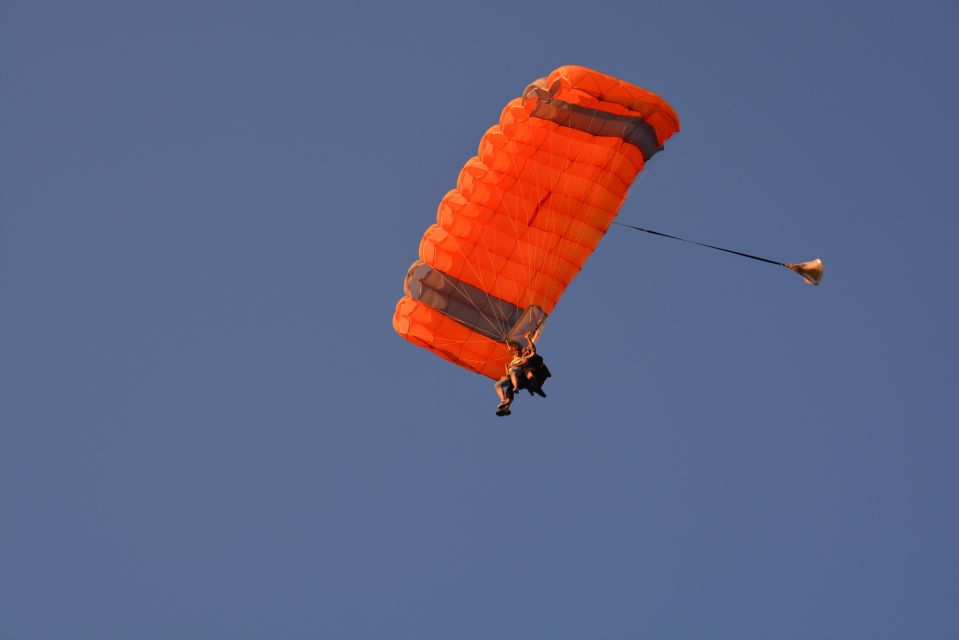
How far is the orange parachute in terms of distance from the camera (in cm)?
2133

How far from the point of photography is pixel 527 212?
21.8 meters

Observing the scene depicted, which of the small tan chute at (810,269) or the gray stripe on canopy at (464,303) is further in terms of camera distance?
the gray stripe on canopy at (464,303)

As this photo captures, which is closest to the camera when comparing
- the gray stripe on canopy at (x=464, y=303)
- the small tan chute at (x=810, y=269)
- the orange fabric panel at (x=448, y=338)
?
the small tan chute at (x=810, y=269)

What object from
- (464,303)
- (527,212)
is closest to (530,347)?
(464,303)

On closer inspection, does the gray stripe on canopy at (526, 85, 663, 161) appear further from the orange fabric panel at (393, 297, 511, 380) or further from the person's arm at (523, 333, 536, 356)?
the orange fabric panel at (393, 297, 511, 380)

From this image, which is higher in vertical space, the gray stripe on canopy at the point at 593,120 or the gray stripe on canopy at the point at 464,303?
the gray stripe on canopy at the point at 593,120

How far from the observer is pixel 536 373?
20703 mm

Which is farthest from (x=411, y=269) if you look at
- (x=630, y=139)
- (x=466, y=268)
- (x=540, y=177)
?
(x=630, y=139)

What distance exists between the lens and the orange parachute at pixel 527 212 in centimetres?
2133

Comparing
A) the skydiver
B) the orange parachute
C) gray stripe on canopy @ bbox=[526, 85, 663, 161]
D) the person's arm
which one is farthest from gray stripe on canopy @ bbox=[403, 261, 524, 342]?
gray stripe on canopy @ bbox=[526, 85, 663, 161]

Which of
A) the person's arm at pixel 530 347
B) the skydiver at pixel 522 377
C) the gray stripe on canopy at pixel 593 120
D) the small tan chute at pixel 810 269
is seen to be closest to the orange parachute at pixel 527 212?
the gray stripe on canopy at pixel 593 120

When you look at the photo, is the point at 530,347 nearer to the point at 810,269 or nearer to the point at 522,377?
the point at 522,377

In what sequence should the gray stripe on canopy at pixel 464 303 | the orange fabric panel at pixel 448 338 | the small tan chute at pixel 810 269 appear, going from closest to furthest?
the small tan chute at pixel 810 269 < the gray stripe on canopy at pixel 464 303 < the orange fabric panel at pixel 448 338

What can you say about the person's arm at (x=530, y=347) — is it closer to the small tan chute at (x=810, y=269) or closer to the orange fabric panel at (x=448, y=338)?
the orange fabric panel at (x=448, y=338)
